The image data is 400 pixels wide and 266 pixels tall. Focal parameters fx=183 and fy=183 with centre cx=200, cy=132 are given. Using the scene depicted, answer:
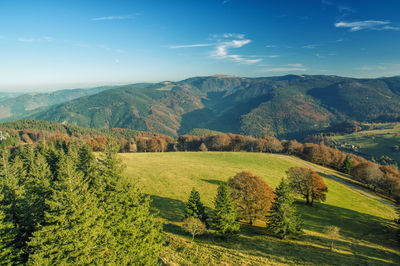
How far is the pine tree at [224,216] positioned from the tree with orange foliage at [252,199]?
510cm

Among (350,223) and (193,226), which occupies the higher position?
(193,226)

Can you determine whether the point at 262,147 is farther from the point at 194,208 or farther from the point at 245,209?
the point at 194,208

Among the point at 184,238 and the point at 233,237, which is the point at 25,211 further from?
the point at 233,237

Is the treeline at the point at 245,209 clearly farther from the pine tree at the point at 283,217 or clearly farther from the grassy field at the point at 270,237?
the grassy field at the point at 270,237

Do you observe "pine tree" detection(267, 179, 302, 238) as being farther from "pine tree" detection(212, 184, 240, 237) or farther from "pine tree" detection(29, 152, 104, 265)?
"pine tree" detection(29, 152, 104, 265)

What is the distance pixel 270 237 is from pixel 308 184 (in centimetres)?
2714

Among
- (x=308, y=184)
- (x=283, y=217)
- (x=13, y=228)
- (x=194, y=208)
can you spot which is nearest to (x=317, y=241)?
(x=283, y=217)

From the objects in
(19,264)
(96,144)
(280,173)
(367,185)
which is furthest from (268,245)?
(96,144)

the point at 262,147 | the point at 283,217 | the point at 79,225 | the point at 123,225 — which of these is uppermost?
the point at 79,225

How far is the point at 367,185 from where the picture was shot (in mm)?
86562

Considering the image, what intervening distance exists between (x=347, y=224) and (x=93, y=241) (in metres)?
55.4

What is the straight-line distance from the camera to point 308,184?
5431 cm

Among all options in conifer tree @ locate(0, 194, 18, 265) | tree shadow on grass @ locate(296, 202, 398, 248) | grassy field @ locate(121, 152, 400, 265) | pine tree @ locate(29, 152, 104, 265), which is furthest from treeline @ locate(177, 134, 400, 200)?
conifer tree @ locate(0, 194, 18, 265)

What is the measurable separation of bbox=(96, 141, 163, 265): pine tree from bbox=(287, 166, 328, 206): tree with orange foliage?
1881 inches
